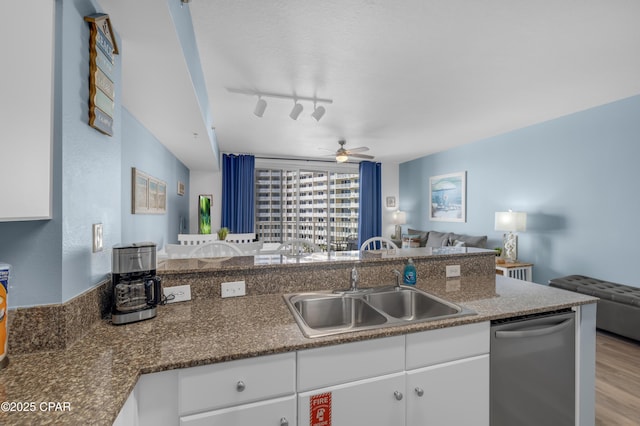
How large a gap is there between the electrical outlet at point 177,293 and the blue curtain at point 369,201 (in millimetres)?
5478

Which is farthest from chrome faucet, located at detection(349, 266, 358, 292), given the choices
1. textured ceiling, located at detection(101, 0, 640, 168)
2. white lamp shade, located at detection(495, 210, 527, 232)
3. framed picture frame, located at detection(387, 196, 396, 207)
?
framed picture frame, located at detection(387, 196, 396, 207)

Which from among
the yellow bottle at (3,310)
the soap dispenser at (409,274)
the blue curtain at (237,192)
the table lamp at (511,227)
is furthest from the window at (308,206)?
the yellow bottle at (3,310)

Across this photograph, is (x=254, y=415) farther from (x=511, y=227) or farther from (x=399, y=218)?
(x=399, y=218)

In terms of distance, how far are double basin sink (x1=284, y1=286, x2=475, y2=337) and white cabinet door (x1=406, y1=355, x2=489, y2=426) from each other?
24cm

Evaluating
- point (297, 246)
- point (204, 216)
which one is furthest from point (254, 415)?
point (204, 216)

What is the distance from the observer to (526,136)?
159 inches

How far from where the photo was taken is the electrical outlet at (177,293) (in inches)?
55.9

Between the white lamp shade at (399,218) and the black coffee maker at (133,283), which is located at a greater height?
the white lamp shade at (399,218)

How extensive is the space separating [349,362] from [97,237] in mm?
1104

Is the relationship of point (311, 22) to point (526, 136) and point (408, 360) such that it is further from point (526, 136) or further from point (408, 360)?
point (526, 136)

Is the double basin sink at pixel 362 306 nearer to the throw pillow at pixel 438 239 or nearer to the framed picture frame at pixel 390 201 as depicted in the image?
the throw pillow at pixel 438 239

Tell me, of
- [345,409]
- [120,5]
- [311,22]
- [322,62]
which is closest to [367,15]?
[311,22]

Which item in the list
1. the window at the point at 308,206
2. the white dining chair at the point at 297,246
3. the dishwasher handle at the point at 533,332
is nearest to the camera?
the dishwasher handle at the point at 533,332

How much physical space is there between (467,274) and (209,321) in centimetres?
176
